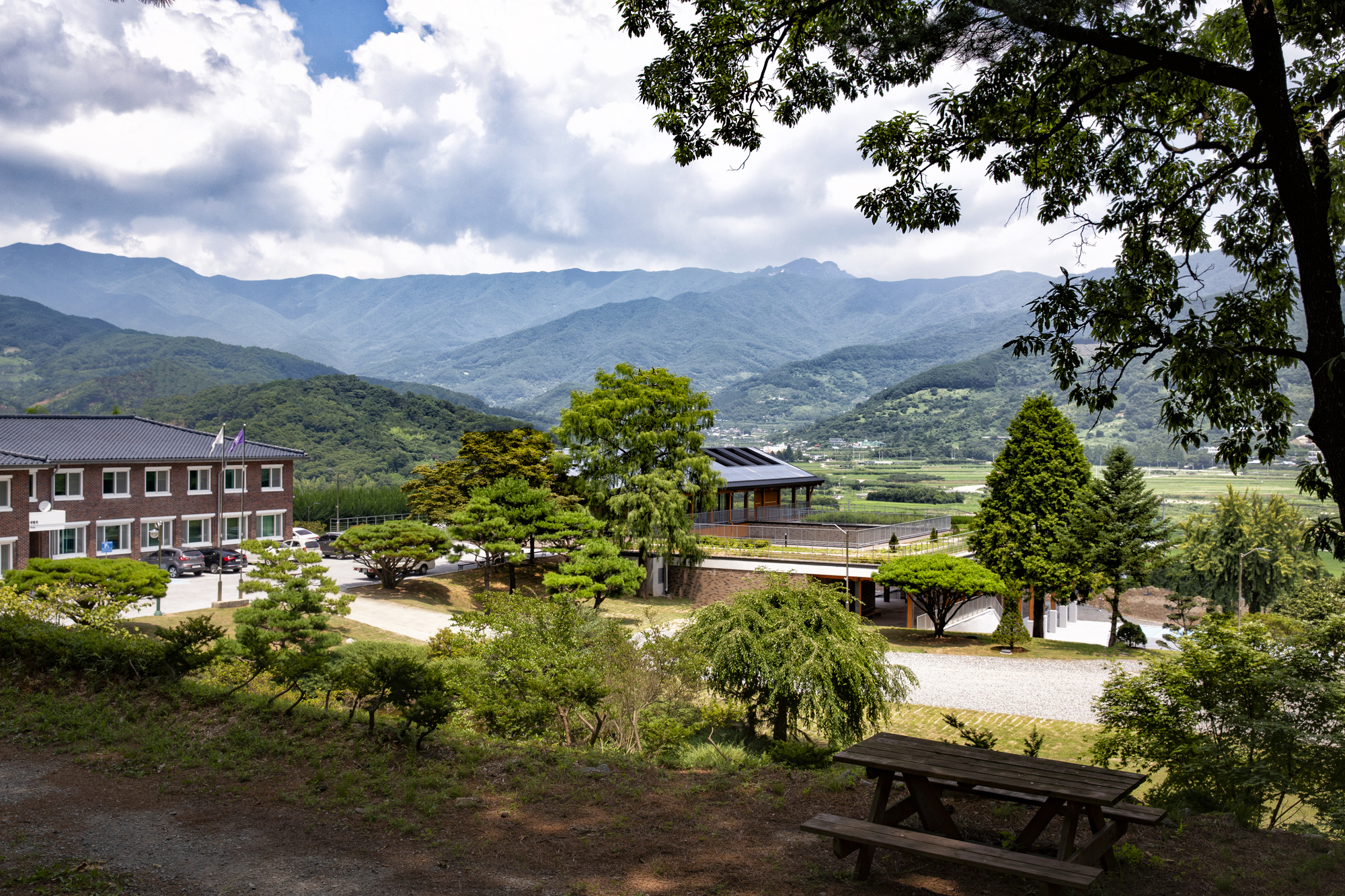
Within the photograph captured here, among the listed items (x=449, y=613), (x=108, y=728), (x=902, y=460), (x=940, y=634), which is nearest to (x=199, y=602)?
(x=449, y=613)

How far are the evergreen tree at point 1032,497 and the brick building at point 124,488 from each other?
3139 cm

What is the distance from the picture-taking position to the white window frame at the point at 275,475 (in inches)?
1735

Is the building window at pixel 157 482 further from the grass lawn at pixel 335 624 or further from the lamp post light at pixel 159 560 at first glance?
the grass lawn at pixel 335 624

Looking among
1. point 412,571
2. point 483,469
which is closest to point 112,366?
point 483,469

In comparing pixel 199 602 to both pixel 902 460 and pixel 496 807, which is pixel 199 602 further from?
pixel 902 460

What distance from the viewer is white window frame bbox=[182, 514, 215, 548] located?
40312mm

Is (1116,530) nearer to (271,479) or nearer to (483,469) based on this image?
(483,469)

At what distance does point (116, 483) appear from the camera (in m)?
37.8

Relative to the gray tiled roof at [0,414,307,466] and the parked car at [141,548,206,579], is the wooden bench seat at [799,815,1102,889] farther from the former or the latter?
the gray tiled roof at [0,414,307,466]

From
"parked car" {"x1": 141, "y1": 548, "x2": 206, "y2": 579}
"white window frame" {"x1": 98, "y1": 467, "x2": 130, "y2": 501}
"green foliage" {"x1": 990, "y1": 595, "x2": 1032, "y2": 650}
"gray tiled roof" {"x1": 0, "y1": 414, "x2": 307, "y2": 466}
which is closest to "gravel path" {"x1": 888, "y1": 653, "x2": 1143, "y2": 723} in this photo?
"green foliage" {"x1": 990, "y1": 595, "x2": 1032, "y2": 650}

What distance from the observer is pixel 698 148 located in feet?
28.7

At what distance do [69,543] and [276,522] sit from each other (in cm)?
997

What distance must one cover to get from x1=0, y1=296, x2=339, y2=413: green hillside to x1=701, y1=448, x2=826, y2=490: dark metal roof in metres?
111

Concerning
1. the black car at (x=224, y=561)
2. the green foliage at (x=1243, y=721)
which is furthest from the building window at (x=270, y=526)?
the green foliage at (x=1243, y=721)
